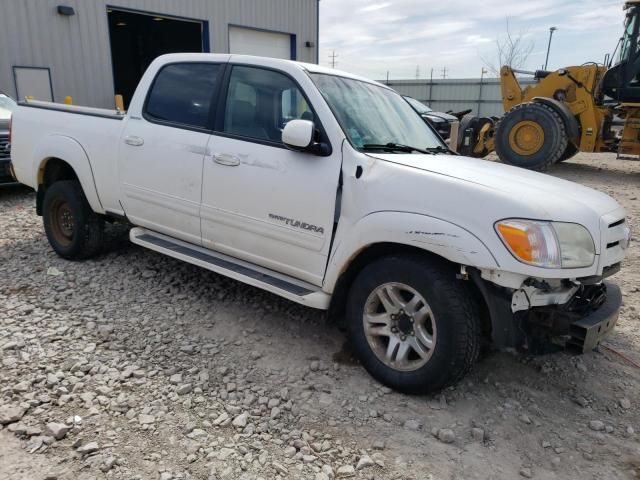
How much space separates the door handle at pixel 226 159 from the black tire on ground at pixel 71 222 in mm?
1919

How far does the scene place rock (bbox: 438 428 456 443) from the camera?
2674 millimetres

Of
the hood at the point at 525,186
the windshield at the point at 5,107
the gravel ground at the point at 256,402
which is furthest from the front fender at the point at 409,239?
the windshield at the point at 5,107

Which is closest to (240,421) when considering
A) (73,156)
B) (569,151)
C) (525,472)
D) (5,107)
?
(525,472)

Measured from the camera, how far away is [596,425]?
2832 millimetres

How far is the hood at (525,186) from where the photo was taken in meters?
2.66

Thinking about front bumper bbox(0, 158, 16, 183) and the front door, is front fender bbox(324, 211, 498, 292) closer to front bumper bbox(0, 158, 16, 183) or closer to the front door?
the front door

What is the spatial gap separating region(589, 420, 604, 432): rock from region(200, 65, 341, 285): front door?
1.77 m

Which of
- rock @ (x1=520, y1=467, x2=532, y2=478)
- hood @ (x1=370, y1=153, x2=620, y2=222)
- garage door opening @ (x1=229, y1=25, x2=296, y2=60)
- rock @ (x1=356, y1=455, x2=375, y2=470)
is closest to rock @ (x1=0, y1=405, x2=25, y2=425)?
rock @ (x1=356, y1=455, x2=375, y2=470)

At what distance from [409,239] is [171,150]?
2123 mm

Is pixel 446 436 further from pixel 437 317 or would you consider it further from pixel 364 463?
pixel 437 317

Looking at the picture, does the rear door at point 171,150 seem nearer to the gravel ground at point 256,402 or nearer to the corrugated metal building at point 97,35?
the gravel ground at point 256,402

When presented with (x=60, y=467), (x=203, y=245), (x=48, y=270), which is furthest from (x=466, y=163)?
(x=48, y=270)

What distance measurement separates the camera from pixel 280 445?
2605 mm

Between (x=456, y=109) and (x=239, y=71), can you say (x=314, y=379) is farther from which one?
(x=456, y=109)
